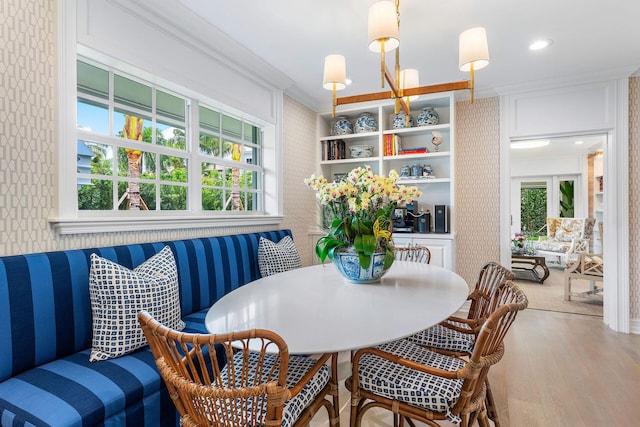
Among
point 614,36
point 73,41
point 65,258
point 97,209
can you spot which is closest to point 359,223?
point 65,258

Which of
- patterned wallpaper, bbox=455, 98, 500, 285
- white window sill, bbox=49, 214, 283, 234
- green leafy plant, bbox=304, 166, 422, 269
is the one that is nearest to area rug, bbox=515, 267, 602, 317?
patterned wallpaper, bbox=455, 98, 500, 285

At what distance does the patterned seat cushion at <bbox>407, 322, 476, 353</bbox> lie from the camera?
1.74 metres

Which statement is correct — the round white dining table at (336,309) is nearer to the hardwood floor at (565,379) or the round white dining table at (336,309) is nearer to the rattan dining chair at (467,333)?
the rattan dining chair at (467,333)

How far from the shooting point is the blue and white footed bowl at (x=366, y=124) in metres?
4.12

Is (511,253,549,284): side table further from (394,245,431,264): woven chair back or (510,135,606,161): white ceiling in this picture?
(394,245,431,264): woven chair back

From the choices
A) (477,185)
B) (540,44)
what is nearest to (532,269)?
(477,185)

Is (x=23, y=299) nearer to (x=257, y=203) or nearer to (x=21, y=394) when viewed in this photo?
(x=21, y=394)

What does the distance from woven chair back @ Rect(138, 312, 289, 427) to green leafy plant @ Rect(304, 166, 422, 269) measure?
82 centimetres

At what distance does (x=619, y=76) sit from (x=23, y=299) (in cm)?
475

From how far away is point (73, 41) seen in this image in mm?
1795

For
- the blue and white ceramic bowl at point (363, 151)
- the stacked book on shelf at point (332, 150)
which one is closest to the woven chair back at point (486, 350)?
the blue and white ceramic bowl at point (363, 151)

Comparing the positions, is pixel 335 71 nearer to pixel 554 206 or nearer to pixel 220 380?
pixel 220 380

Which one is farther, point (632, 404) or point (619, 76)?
point (619, 76)

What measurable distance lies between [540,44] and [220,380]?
3223mm
